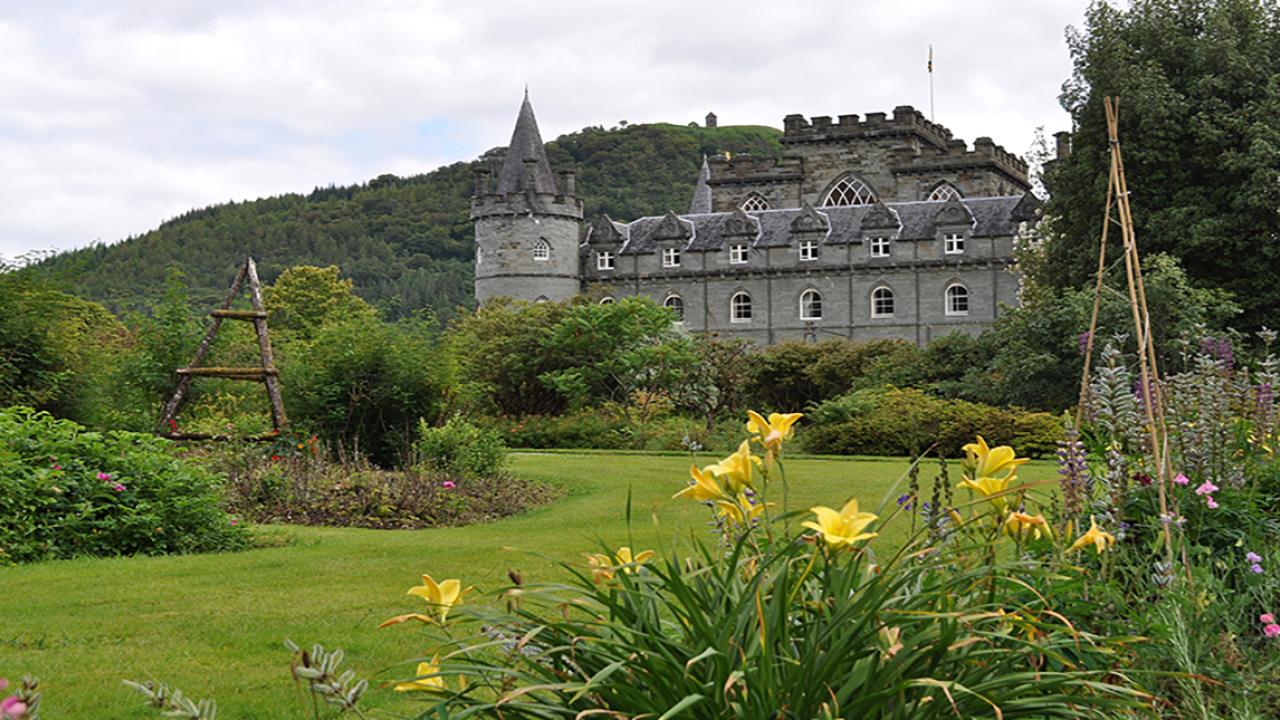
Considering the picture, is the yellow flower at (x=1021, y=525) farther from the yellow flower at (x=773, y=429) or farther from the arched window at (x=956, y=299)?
the arched window at (x=956, y=299)

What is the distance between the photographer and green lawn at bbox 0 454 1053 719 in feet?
17.4

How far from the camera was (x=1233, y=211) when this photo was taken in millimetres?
28250

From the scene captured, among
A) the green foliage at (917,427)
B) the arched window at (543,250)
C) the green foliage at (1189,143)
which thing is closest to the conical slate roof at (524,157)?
the arched window at (543,250)

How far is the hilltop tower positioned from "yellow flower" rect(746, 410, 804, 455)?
47308 millimetres

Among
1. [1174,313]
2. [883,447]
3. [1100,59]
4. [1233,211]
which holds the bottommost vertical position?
[883,447]

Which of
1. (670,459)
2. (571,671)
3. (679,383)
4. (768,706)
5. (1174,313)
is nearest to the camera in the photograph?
(768,706)

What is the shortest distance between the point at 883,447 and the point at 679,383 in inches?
292

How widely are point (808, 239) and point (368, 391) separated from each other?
3694 cm

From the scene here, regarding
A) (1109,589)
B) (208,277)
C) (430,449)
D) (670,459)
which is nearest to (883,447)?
(670,459)

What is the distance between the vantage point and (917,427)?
19.8 metres

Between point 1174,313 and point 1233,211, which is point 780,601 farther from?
point 1233,211

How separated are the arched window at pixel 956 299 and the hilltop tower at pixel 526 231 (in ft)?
49.2

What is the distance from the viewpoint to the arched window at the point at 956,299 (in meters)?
47.8

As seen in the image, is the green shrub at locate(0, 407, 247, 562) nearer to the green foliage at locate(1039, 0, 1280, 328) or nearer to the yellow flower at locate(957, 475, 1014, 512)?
the yellow flower at locate(957, 475, 1014, 512)
